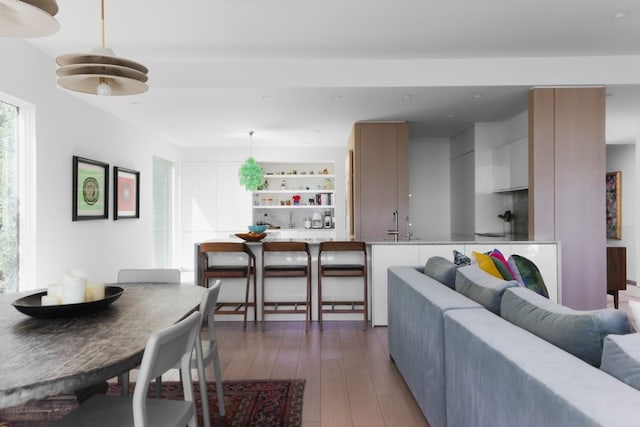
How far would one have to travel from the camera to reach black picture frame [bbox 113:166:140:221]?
6035 mm

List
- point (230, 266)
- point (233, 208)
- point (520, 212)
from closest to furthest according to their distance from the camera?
point (230, 266)
point (520, 212)
point (233, 208)

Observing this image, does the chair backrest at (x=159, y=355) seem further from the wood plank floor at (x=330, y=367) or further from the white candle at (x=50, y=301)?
the wood plank floor at (x=330, y=367)

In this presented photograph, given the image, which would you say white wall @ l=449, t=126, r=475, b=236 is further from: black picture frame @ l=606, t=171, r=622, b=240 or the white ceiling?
black picture frame @ l=606, t=171, r=622, b=240

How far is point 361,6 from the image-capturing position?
11.5 ft

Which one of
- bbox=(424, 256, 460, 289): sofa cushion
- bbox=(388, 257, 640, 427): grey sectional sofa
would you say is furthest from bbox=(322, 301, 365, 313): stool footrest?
bbox=(388, 257, 640, 427): grey sectional sofa

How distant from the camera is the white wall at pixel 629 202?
25.1ft

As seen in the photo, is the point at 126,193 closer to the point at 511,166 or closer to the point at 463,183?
the point at 463,183

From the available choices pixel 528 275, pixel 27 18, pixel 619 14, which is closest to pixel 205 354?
pixel 27 18

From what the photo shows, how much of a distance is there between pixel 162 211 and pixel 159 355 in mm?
7368

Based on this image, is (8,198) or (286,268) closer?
(8,198)

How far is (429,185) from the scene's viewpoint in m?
7.96

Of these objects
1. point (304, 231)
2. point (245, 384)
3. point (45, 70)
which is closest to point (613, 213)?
point (304, 231)

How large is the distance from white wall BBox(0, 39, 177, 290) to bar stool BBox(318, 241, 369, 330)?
267 cm

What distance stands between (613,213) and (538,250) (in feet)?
14.3
